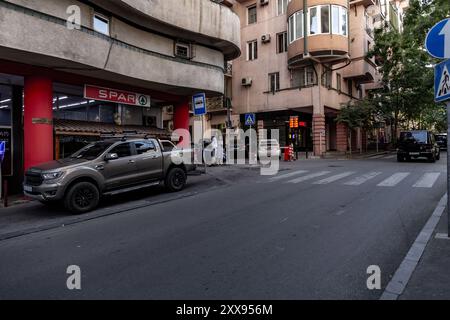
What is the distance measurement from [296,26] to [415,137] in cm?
1280

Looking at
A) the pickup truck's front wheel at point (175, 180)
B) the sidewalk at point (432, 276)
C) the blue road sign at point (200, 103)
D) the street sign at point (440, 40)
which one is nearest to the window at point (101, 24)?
the blue road sign at point (200, 103)

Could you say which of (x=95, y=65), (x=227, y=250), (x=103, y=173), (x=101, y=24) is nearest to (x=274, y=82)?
(x=101, y=24)

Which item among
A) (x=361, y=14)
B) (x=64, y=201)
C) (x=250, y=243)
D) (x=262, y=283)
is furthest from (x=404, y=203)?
(x=361, y=14)

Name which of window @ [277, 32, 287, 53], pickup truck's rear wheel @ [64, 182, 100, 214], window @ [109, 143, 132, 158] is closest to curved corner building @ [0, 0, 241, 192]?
window @ [109, 143, 132, 158]

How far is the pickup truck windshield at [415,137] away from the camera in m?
20.3

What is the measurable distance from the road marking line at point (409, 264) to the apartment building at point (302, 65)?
19.1 metres

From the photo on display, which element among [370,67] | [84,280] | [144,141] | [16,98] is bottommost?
[84,280]

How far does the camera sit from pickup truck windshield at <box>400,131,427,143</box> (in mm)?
20272

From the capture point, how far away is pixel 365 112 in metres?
25.6

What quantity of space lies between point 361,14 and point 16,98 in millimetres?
29850

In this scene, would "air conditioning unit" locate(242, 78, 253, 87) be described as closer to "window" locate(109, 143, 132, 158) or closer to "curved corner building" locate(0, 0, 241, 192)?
"curved corner building" locate(0, 0, 241, 192)

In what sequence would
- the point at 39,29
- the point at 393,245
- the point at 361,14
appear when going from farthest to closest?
the point at 361,14, the point at 39,29, the point at 393,245

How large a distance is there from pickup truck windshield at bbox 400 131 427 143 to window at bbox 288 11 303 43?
11276 millimetres

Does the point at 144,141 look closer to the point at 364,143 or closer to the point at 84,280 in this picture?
the point at 84,280
